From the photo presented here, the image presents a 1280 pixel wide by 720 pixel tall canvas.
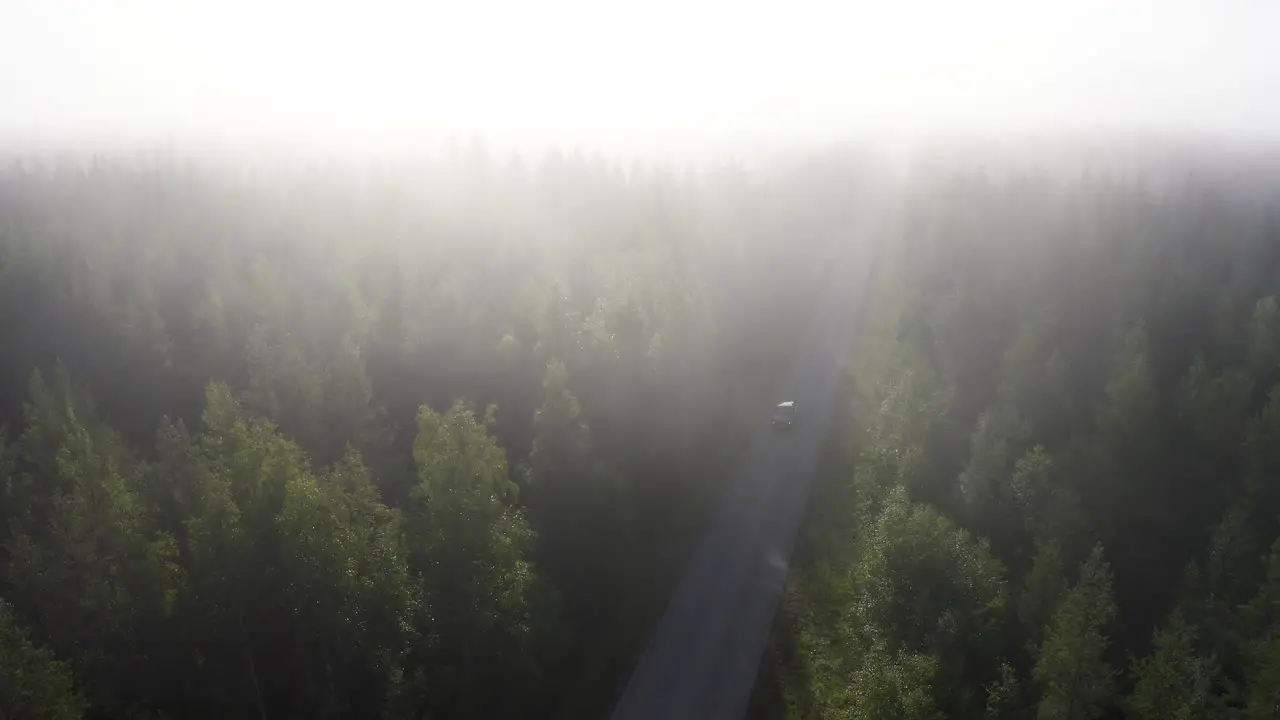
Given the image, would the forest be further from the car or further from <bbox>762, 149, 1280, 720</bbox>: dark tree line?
the car

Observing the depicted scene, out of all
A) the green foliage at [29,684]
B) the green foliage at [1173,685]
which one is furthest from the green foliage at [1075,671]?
the green foliage at [29,684]

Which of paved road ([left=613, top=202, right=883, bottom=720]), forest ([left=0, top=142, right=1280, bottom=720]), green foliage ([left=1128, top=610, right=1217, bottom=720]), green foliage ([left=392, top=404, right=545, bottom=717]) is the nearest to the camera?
green foliage ([left=1128, top=610, right=1217, bottom=720])

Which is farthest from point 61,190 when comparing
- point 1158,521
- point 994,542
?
point 1158,521

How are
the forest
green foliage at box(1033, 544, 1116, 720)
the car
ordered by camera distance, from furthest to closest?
the car
the forest
green foliage at box(1033, 544, 1116, 720)

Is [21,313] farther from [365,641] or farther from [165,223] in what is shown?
[365,641]

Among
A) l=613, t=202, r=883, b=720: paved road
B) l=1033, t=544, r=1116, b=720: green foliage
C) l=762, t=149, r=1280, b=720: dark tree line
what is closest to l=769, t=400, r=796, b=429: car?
l=613, t=202, r=883, b=720: paved road

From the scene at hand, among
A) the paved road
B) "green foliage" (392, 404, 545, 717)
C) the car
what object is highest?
"green foliage" (392, 404, 545, 717)

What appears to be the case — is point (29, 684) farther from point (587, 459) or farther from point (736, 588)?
point (736, 588)
